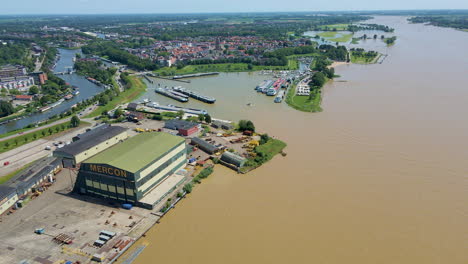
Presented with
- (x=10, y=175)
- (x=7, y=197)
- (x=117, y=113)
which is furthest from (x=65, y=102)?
(x=7, y=197)

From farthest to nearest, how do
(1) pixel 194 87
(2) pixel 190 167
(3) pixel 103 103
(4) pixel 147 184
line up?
1. (1) pixel 194 87
2. (3) pixel 103 103
3. (2) pixel 190 167
4. (4) pixel 147 184

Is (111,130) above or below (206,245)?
above

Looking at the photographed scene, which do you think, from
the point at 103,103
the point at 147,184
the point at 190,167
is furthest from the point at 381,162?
the point at 103,103

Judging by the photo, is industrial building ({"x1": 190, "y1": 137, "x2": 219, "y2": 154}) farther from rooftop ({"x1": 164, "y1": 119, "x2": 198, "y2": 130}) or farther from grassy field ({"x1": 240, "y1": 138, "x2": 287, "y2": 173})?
grassy field ({"x1": 240, "y1": 138, "x2": 287, "y2": 173})

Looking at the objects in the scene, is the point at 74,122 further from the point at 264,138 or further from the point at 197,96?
the point at 264,138

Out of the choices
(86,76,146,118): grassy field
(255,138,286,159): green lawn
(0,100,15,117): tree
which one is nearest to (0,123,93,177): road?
(86,76,146,118): grassy field

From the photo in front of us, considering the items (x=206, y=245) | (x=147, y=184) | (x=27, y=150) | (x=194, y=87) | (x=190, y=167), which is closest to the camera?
(x=206, y=245)

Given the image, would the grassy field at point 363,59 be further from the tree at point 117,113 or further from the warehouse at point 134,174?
the warehouse at point 134,174

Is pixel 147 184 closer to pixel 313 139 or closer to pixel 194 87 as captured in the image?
pixel 313 139

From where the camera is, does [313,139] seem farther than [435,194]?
Yes
